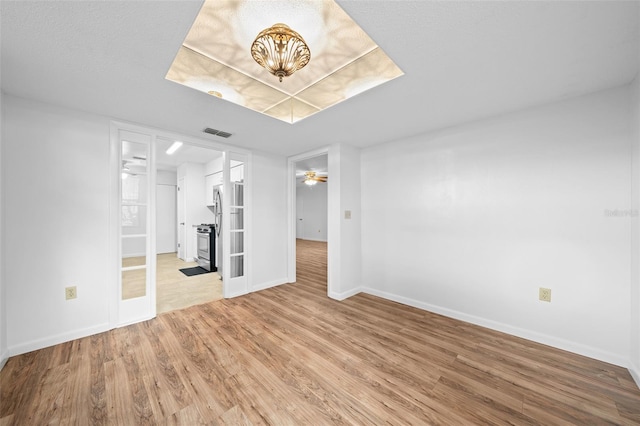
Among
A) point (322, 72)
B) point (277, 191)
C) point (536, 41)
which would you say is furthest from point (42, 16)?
point (277, 191)

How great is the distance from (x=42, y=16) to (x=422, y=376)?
337 cm

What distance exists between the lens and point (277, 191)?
427 centimetres

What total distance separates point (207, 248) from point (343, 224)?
3464mm

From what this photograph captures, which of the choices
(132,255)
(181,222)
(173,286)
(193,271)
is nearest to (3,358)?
(132,255)

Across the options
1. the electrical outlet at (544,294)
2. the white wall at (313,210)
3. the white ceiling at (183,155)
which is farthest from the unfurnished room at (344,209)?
the white wall at (313,210)

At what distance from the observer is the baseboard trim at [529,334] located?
204 cm

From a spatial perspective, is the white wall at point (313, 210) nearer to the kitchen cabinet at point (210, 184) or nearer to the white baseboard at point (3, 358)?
the kitchen cabinet at point (210, 184)

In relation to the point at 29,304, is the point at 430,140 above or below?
above

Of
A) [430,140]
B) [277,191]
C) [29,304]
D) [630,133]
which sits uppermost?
[430,140]

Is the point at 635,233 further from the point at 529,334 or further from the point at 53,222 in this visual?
the point at 53,222

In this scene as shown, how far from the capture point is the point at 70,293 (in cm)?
234

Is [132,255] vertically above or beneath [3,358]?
above

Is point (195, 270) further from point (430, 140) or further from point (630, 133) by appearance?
point (630, 133)

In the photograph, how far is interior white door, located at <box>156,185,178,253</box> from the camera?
22.7ft
